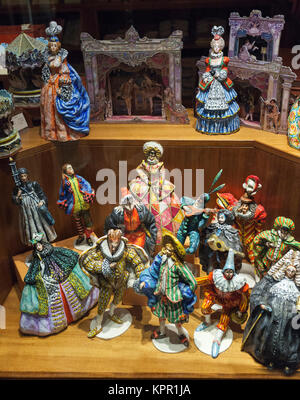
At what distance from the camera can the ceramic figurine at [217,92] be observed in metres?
3.26

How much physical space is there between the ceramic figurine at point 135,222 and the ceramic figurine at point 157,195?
142 mm

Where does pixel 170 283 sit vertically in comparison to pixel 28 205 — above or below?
below

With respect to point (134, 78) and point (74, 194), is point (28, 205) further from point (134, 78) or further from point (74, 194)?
point (134, 78)

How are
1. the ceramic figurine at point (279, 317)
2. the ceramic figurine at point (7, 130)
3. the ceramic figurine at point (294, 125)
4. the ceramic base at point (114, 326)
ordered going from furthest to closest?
1. the ceramic figurine at point (294, 125)
2. the ceramic figurine at point (7, 130)
3. the ceramic base at point (114, 326)
4. the ceramic figurine at point (279, 317)

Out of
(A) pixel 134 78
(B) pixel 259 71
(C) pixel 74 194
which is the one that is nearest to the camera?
(C) pixel 74 194

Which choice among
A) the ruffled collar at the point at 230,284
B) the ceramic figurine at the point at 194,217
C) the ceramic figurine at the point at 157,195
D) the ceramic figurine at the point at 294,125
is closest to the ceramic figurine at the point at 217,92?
the ceramic figurine at the point at 294,125

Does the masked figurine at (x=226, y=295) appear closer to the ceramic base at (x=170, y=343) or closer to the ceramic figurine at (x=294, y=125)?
the ceramic base at (x=170, y=343)

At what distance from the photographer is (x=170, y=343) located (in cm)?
283

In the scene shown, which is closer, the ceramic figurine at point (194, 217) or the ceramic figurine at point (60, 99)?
the ceramic figurine at point (194, 217)

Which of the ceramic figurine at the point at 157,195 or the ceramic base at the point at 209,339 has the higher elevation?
the ceramic figurine at the point at 157,195

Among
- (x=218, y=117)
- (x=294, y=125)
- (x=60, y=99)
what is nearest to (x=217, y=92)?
(x=218, y=117)

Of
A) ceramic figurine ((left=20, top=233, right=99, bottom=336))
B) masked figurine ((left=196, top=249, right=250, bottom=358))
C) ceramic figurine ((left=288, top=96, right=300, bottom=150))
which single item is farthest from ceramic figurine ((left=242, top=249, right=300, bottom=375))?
ceramic figurine ((left=20, top=233, right=99, bottom=336))

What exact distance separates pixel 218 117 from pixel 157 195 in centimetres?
73
